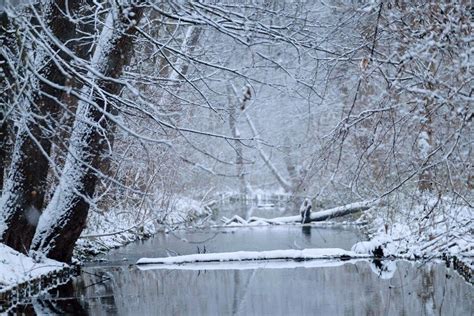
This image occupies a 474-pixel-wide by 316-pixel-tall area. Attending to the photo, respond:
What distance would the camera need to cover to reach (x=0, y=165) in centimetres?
1031

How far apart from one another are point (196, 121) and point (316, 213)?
193 inches

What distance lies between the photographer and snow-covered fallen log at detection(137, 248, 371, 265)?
13500 millimetres

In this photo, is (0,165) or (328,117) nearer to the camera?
(0,165)

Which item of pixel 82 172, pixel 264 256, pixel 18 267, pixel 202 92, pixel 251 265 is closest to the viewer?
pixel 18 267

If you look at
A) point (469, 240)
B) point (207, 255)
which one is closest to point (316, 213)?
point (207, 255)

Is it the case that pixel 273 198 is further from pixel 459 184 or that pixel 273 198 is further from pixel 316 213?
pixel 459 184

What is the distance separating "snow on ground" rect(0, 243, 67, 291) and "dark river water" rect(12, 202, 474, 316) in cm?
35

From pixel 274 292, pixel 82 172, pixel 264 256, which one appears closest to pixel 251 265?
pixel 264 256

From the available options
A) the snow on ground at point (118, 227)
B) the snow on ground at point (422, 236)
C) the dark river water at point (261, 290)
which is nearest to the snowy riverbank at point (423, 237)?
the snow on ground at point (422, 236)

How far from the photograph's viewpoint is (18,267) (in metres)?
9.39

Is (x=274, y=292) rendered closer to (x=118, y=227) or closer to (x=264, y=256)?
(x=264, y=256)

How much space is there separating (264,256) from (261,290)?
3.89m

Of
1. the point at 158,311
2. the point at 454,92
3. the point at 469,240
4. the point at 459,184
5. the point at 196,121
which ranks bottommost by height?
the point at 158,311

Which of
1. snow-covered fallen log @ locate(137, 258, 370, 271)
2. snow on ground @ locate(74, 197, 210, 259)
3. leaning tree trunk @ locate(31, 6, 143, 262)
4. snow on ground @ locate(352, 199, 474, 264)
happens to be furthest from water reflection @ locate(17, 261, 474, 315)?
snow on ground @ locate(74, 197, 210, 259)
